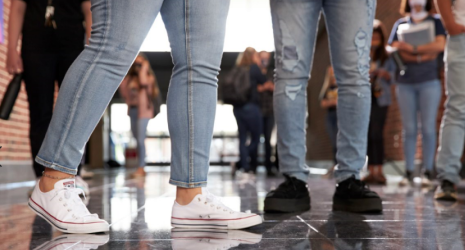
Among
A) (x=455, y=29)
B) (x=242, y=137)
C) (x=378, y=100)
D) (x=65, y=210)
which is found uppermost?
(x=455, y=29)

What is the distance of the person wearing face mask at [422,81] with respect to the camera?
4008 millimetres

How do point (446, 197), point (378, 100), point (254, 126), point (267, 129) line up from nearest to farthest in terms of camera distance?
point (446, 197)
point (378, 100)
point (254, 126)
point (267, 129)

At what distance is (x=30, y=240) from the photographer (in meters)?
1.29

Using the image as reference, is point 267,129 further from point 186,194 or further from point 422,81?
point 186,194

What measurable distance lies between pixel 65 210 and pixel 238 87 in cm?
499

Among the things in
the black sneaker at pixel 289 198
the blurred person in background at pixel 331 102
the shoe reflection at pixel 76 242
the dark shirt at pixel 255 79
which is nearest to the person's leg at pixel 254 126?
the dark shirt at pixel 255 79

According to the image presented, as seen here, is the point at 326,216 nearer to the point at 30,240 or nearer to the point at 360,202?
the point at 360,202

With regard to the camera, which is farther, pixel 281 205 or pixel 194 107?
pixel 281 205

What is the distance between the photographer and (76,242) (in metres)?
1.22

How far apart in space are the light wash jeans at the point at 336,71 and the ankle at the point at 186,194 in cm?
62

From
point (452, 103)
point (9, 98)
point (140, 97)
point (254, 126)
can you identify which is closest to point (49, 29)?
point (9, 98)

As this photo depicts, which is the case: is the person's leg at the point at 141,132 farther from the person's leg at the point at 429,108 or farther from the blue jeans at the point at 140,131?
the person's leg at the point at 429,108

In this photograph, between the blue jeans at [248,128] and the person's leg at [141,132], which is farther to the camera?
the blue jeans at [248,128]

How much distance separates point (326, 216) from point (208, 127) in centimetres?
61
